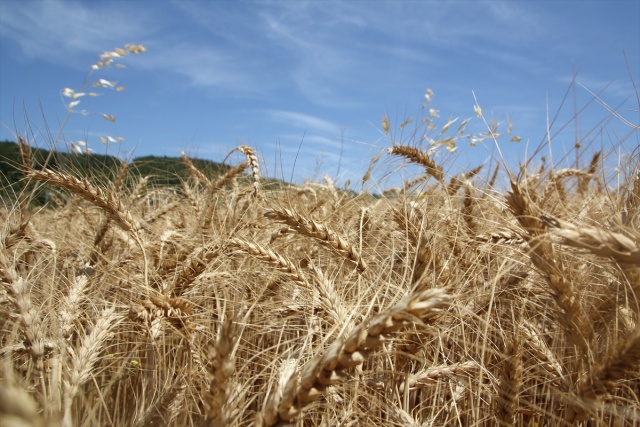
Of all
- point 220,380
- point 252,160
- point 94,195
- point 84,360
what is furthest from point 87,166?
point 220,380

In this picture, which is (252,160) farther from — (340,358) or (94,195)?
(340,358)

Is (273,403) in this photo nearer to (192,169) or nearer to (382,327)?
(382,327)

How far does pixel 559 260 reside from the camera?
117 cm

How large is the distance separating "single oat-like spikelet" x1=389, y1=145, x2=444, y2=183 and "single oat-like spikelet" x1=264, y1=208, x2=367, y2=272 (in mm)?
857

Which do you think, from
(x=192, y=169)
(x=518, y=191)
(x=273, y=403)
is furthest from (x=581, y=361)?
(x=192, y=169)

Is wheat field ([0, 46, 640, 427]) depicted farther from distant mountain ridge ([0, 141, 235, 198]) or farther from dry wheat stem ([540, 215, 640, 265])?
distant mountain ridge ([0, 141, 235, 198])

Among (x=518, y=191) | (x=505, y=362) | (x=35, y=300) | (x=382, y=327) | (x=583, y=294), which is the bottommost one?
(x=35, y=300)

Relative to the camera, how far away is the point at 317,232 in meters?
1.58

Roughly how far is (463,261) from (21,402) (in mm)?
1621

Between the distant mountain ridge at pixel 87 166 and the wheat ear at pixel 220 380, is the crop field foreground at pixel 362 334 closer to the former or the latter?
the wheat ear at pixel 220 380

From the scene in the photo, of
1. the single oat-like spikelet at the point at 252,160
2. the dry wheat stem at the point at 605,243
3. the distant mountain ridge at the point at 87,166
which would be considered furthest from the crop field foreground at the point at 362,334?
the single oat-like spikelet at the point at 252,160

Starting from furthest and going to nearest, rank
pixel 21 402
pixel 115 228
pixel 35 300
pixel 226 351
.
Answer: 1. pixel 115 228
2. pixel 35 300
3. pixel 226 351
4. pixel 21 402

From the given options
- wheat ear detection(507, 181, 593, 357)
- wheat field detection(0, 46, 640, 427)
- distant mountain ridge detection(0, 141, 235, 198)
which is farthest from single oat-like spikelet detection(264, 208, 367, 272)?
distant mountain ridge detection(0, 141, 235, 198)

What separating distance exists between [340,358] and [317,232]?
2.46 feet
